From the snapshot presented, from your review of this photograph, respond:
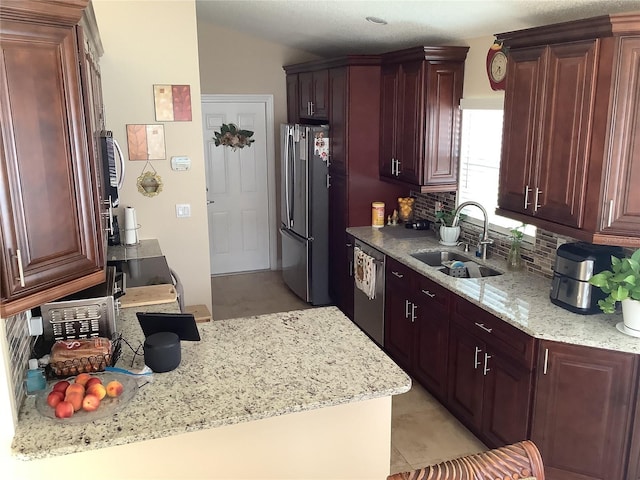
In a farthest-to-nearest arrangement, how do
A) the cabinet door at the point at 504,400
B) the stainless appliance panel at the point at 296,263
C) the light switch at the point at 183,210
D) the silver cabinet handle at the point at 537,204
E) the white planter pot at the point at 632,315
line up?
the stainless appliance panel at the point at 296,263, the light switch at the point at 183,210, the silver cabinet handle at the point at 537,204, the cabinet door at the point at 504,400, the white planter pot at the point at 632,315

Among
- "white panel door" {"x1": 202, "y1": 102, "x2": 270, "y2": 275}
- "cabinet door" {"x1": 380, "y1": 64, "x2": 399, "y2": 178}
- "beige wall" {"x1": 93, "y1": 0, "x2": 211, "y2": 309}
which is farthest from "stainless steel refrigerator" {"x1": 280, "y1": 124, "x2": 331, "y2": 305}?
"beige wall" {"x1": 93, "y1": 0, "x2": 211, "y2": 309}

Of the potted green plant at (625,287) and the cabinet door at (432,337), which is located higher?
the potted green plant at (625,287)

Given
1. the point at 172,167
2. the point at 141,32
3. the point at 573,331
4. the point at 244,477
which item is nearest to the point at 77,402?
the point at 244,477

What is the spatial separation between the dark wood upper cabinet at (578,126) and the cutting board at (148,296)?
6.43 feet

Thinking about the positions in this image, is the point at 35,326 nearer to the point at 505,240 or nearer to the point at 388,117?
the point at 505,240

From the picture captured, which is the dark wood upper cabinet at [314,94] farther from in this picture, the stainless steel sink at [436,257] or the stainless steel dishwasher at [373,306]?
the stainless steel sink at [436,257]

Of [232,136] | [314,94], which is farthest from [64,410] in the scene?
[232,136]

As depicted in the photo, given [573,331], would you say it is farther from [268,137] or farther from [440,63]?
[268,137]

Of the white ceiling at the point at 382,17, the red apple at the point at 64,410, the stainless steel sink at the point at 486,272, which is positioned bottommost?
the stainless steel sink at the point at 486,272

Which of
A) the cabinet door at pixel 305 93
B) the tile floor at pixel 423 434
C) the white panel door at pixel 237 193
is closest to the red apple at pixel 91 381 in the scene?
the tile floor at pixel 423 434

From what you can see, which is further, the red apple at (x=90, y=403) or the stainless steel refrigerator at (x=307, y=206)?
the stainless steel refrigerator at (x=307, y=206)

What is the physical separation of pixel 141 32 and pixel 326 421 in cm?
322

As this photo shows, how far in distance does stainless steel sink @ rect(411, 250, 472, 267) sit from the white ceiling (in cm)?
152

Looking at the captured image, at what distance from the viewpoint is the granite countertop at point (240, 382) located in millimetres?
1757
